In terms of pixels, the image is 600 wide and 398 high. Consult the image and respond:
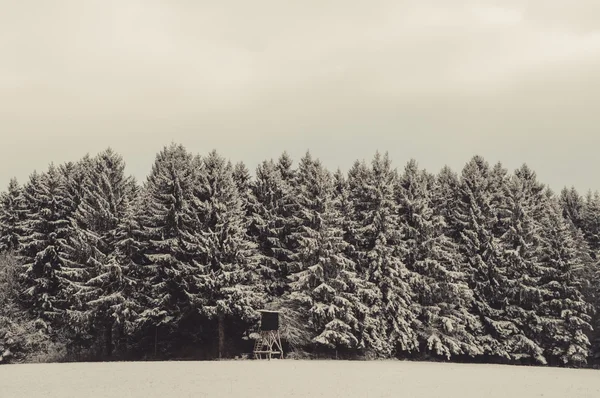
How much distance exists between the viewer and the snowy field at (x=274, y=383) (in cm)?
2356

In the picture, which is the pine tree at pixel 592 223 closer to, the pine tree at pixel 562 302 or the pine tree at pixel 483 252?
the pine tree at pixel 562 302

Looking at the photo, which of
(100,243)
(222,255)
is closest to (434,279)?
(222,255)

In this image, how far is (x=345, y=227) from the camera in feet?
175

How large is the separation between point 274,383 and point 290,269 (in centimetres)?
2377

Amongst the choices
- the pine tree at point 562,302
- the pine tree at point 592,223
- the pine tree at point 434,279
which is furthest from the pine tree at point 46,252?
the pine tree at point 592,223

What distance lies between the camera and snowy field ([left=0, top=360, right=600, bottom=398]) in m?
23.6

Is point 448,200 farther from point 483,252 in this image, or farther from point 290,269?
point 290,269

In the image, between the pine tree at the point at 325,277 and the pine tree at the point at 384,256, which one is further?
the pine tree at the point at 384,256

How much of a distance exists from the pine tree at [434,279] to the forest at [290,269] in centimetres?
20

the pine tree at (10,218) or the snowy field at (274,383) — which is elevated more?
the pine tree at (10,218)

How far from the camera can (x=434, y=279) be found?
2052 inches

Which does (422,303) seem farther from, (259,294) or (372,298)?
(259,294)

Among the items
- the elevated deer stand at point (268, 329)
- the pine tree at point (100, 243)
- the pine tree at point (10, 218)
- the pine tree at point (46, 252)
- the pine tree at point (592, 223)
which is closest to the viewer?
the elevated deer stand at point (268, 329)

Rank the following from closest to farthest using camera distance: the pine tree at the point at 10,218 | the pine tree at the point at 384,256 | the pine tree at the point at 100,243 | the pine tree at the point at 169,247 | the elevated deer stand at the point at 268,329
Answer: the elevated deer stand at the point at 268,329 < the pine tree at the point at 169,247 < the pine tree at the point at 100,243 < the pine tree at the point at 384,256 < the pine tree at the point at 10,218
